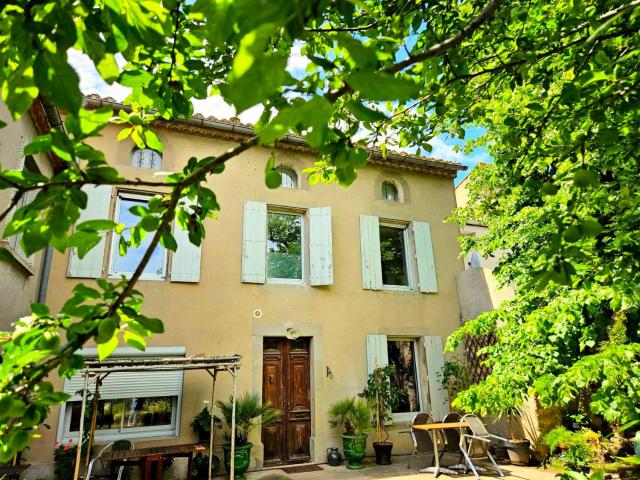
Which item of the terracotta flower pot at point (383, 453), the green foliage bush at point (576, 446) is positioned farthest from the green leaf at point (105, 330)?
the terracotta flower pot at point (383, 453)

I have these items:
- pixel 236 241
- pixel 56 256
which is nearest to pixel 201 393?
pixel 236 241

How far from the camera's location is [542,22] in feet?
9.50

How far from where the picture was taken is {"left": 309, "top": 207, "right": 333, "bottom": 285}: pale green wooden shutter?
291 inches

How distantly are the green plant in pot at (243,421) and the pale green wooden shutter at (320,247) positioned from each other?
2.27 metres

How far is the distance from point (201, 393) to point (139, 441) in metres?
1.02

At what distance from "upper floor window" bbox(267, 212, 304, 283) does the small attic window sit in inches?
80.9

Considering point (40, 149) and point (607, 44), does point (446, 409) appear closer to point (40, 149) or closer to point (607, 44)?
point (607, 44)

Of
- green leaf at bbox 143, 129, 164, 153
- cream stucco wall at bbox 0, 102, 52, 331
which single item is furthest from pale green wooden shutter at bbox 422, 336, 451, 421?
green leaf at bbox 143, 129, 164, 153

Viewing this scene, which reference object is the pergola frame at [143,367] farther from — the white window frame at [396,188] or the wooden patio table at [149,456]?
the white window frame at [396,188]

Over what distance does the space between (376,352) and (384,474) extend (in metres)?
2.05

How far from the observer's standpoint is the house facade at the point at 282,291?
241 inches

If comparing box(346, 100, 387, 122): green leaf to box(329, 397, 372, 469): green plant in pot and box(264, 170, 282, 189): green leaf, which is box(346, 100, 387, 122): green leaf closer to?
box(264, 170, 282, 189): green leaf

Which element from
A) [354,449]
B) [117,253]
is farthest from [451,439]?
Answer: [117,253]

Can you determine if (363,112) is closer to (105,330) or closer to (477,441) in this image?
(105,330)
